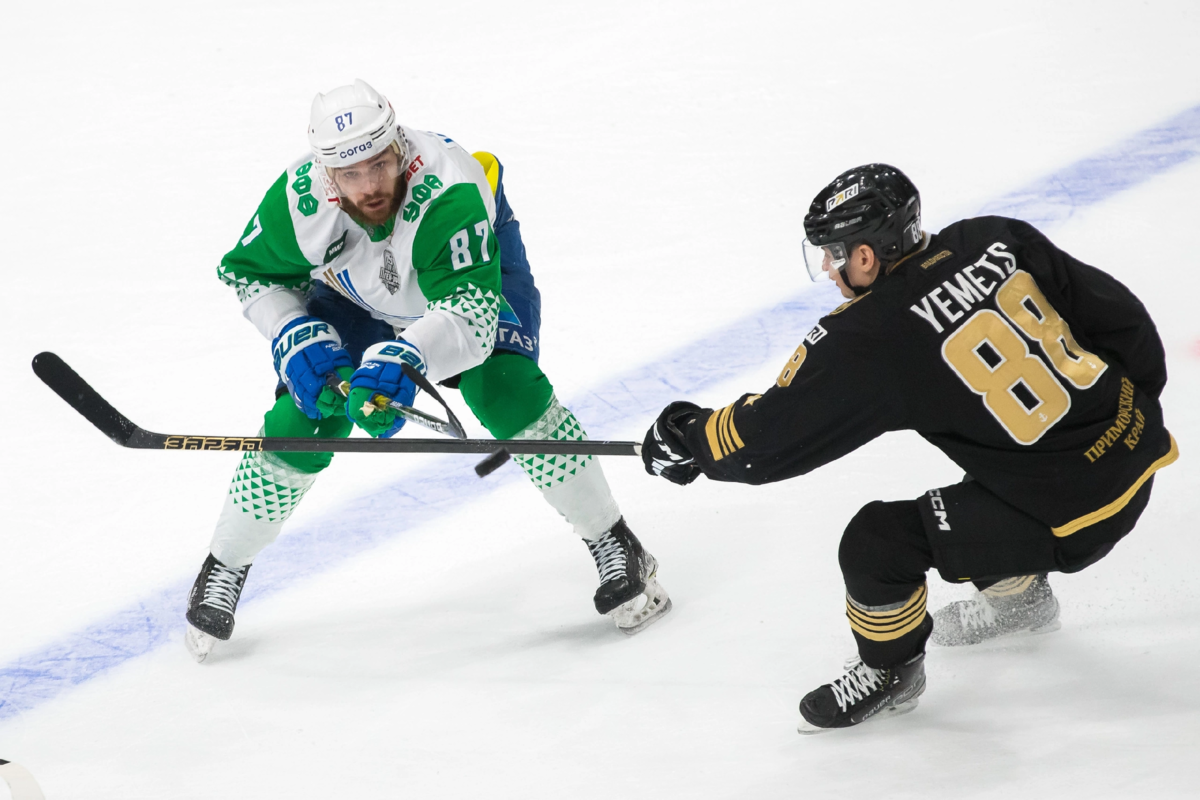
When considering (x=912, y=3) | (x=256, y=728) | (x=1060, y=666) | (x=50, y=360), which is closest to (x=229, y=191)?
(x=50, y=360)

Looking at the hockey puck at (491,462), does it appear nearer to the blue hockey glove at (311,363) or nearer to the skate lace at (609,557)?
the blue hockey glove at (311,363)

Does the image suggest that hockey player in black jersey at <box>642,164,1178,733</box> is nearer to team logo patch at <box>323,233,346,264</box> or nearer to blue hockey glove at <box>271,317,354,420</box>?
blue hockey glove at <box>271,317,354,420</box>

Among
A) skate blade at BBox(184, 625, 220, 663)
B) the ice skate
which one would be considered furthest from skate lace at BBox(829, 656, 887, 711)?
skate blade at BBox(184, 625, 220, 663)

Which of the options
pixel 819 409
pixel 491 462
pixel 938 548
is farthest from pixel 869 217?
pixel 491 462

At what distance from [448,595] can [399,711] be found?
19.2 inches

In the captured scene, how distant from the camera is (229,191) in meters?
4.69

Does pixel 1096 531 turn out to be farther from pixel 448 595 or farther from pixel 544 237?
pixel 544 237

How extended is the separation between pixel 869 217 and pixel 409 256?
0.99 metres

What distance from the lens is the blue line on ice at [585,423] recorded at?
2.64 metres

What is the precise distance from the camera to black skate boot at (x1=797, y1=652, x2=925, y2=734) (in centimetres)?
209

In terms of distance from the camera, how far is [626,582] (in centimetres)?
256

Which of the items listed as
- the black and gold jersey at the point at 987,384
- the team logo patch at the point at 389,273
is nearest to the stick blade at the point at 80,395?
the team logo patch at the point at 389,273

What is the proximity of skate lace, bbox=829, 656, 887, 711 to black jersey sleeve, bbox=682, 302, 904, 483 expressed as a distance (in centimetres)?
42

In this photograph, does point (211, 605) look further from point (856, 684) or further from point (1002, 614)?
point (1002, 614)
